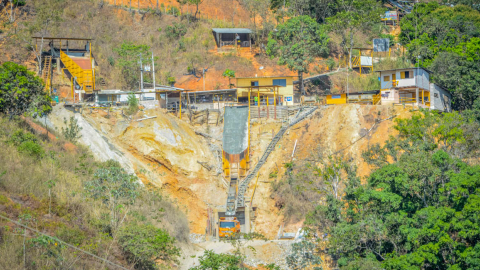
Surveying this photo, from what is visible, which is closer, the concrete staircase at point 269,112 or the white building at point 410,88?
the white building at point 410,88

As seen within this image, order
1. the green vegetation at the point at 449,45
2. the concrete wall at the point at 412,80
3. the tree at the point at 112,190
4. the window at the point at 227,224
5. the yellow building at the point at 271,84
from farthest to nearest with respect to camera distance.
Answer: the yellow building at the point at 271,84 → the green vegetation at the point at 449,45 → the concrete wall at the point at 412,80 → the window at the point at 227,224 → the tree at the point at 112,190

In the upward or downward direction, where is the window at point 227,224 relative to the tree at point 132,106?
downward

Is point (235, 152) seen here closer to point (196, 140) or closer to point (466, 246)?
point (196, 140)

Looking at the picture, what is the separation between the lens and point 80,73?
50375 millimetres

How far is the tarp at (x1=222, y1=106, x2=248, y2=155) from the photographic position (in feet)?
156

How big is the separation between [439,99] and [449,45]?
890 cm

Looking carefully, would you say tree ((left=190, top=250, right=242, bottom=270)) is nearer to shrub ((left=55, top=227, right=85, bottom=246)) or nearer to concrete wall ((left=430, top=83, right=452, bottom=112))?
shrub ((left=55, top=227, right=85, bottom=246))

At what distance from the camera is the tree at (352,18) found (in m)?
61.1

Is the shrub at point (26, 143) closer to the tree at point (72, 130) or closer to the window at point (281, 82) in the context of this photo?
the tree at point (72, 130)

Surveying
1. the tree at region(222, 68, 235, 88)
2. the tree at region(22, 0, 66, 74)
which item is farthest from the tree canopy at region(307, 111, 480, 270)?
the tree at region(22, 0, 66, 74)

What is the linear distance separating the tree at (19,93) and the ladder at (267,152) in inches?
612

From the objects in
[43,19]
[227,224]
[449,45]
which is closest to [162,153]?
[227,224]

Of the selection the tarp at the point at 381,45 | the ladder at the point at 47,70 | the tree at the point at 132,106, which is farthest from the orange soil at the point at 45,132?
the tarp at the point at 381,45

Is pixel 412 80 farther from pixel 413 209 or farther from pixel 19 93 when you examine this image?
pixel 19 93
